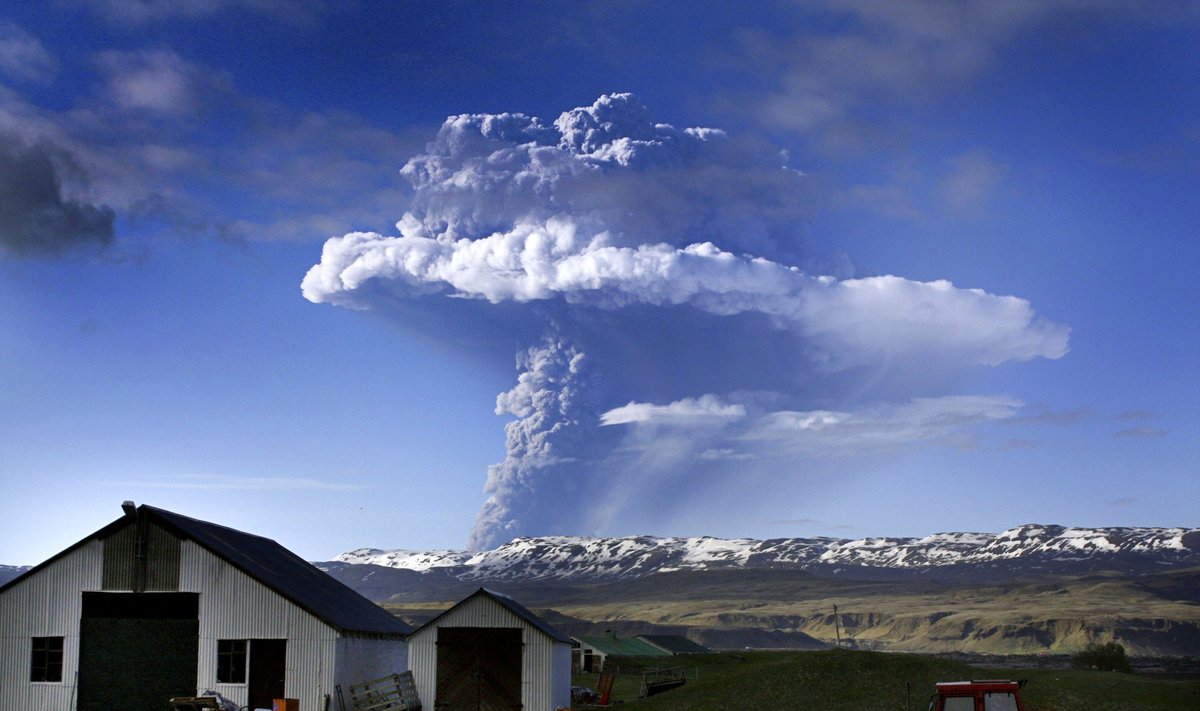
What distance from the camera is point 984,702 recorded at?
32.6m

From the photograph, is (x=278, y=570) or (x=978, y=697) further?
(x=278, y=570)

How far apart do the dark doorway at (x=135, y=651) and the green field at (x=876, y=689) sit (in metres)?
21.3

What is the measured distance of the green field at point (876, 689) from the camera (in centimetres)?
4975

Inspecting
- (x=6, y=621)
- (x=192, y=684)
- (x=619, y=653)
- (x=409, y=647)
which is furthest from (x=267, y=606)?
(x=619, y=653)

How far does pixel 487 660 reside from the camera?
5597 centimetres

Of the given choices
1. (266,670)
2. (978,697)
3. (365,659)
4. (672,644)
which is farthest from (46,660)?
(672,644)

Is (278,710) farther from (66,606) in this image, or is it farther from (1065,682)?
(1065,682)

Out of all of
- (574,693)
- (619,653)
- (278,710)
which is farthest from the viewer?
(619,653)

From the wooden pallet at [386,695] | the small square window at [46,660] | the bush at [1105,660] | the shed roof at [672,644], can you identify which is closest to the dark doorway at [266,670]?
the wooden pallet at [386,695]

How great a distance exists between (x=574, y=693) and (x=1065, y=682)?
1100 inches

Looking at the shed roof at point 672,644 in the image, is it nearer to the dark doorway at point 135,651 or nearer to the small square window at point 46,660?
the dark doorway at point 135,651

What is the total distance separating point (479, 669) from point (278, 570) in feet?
35.1

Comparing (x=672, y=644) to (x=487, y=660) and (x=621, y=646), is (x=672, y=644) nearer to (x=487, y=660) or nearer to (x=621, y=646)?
(x=621, y=646)

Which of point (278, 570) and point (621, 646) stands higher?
point (278, 570)
